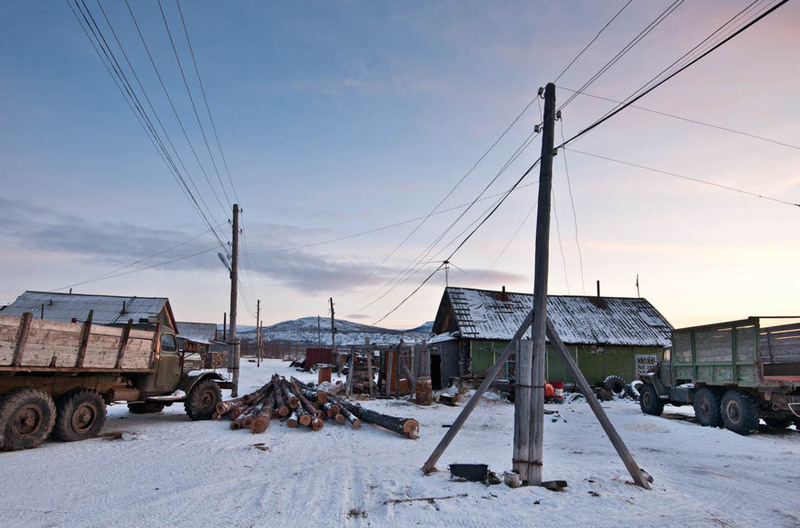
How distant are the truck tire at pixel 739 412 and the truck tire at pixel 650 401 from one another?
344cm

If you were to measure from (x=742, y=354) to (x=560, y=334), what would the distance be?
47.7 feet

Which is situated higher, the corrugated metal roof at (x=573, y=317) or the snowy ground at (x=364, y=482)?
the corrugated metal roof at (x=573, y=317)

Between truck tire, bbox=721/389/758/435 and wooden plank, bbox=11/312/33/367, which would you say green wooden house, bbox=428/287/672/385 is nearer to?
truck tire, bbox=721/389/758/435

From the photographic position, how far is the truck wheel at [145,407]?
1379 cm

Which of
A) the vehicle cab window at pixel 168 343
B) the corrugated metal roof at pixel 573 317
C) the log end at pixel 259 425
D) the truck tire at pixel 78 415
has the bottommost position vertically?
the log end at pixel 259 425

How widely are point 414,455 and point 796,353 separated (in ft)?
31.9

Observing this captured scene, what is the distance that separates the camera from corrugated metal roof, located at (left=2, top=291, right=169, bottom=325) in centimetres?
4181

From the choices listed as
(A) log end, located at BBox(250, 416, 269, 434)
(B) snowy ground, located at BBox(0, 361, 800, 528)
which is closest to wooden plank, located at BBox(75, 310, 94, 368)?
(B) snowy ground, located at BBox(0, 361, 800, 528)

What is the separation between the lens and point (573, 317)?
3042 cm

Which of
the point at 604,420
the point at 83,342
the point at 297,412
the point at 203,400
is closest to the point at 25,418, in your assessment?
the point at 83,342

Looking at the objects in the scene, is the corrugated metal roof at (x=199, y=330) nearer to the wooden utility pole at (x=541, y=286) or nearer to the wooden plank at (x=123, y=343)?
the wooden plank at (x=123, y=343)

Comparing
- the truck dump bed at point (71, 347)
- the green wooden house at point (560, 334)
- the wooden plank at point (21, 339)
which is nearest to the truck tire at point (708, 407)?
the green wooden house at point (560, 334)

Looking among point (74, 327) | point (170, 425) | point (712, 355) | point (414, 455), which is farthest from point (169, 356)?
point (712, 355)

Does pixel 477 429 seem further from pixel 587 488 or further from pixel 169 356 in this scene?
pixel 169 356
